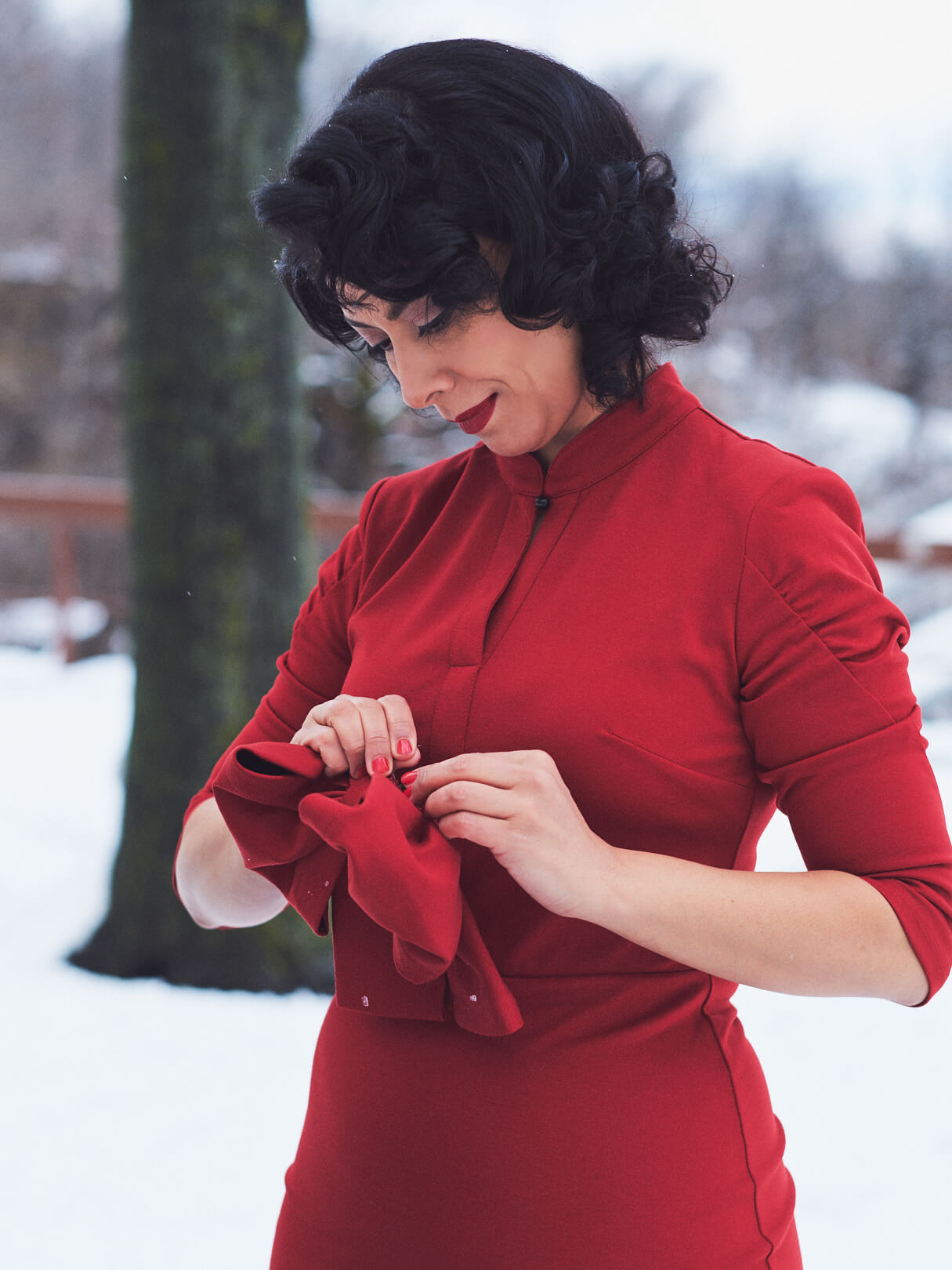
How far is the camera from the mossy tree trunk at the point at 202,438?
9.17ft

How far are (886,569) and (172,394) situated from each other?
10.2 feet

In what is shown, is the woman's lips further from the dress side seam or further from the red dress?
the dress side seam

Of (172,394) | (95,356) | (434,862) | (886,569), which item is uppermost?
(434,862)

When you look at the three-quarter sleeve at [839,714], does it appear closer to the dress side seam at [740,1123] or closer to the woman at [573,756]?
the woman at [573,756]

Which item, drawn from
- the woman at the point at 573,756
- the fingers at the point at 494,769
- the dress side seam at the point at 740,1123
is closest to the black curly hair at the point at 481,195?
the woman at the point at 573,756

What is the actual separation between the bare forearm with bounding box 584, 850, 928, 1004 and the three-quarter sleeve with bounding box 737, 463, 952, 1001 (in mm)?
18

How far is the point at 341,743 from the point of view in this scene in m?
0.94

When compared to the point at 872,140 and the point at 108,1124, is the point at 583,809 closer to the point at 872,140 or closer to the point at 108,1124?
the point at 108,1124

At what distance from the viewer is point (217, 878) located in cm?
114

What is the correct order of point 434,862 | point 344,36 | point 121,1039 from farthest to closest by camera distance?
1. point 344,36
2. point 121,1039
3. point 434,862

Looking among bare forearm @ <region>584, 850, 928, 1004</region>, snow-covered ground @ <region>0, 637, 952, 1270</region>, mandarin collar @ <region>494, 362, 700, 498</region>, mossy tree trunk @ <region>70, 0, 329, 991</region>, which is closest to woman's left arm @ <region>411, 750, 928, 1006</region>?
bare forearm @ <region>584, 850, 928, 1004</region>

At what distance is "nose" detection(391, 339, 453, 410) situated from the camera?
0.96 metres

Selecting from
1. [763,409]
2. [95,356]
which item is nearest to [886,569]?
[763,409]

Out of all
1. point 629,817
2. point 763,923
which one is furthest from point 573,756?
point 763,923
